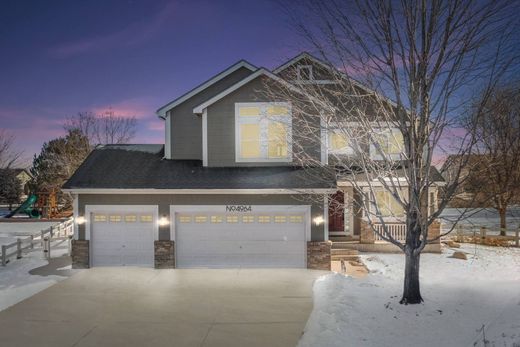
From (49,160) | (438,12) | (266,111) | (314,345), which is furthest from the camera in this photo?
(49,160)

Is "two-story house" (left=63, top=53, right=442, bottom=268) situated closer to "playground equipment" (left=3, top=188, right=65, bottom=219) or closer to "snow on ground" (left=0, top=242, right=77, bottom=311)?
"snow on ground" (left=0, top=242, right=77, bottom=311)

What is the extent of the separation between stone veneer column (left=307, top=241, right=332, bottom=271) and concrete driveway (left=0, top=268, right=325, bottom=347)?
46cm

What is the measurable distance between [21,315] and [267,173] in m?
8.64

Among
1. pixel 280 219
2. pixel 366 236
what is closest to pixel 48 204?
pixel 280 219

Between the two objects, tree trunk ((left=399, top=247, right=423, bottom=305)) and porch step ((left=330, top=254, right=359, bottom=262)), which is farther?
porch step ((left=330, top=254, right=359, bottom=262))

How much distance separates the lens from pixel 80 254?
45.4 feet

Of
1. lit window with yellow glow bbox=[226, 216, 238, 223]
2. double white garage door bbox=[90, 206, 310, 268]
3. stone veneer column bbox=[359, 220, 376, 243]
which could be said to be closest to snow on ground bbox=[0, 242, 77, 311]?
double white garage door bbox=[90, 206, 310, 268]

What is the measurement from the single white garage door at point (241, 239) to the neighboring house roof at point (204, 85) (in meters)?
4.78

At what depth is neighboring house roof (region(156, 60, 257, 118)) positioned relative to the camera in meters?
15.7

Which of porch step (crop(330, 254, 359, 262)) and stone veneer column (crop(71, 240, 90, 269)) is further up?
stone veneer column (crop(71, 240, 90, 269))

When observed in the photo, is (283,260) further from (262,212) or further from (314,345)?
(314,345)

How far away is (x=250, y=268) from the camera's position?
1367 cm

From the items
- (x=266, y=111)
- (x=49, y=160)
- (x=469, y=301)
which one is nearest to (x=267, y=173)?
(x=266, y=111)

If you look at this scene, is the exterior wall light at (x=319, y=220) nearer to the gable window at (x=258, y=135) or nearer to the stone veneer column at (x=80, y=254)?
the gable window at (x=258, y=135)
